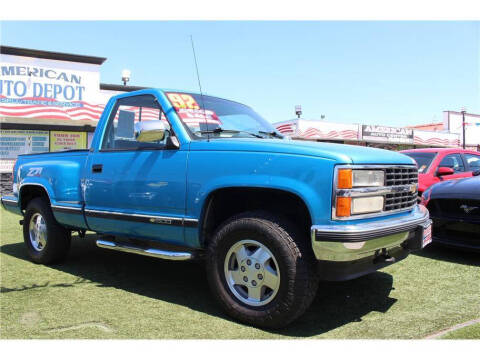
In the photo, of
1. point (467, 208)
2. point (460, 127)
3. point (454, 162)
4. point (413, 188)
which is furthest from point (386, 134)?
point (413, 188)

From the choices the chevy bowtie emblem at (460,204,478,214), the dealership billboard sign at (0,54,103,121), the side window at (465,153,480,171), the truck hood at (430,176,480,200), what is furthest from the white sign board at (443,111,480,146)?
the chevy bowtie emblem at (460,204,478,214)

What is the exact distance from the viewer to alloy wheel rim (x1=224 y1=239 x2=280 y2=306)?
309 centimetres

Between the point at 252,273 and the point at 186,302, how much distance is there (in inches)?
34.9

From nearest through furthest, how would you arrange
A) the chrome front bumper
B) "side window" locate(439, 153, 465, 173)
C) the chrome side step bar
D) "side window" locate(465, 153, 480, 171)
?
the chrome front bumper < the chrome side step bar < "side window" locate(439, 153, 465, 173) < "side window" locate(465, 153, 480, 171)

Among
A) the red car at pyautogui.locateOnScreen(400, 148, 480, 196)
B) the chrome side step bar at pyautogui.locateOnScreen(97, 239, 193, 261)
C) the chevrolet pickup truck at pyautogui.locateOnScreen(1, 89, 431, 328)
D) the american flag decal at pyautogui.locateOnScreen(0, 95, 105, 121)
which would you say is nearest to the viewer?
the chevrolet pickup truck at pyautogui.locateOnScreen(1, 89, 431, 328)

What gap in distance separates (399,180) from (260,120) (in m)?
1.76

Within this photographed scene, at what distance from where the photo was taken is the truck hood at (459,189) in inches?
197

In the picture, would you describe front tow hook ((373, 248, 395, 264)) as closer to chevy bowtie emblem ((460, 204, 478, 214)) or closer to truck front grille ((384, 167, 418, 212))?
truck front grille ((384, 167, 418, 212))

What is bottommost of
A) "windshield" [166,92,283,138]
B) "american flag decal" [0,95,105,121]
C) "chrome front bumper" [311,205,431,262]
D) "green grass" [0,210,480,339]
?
"green grass" [0,210,480,339]

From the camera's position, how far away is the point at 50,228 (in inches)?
196

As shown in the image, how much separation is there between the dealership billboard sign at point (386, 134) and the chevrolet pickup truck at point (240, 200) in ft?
77.7

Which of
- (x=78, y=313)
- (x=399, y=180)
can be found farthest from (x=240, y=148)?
(x=78, y=313)

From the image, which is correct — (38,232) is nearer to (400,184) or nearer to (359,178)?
(359,178)

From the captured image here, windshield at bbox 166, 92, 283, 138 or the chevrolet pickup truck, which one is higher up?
windshield at bbox 166, 92, 283, 138
